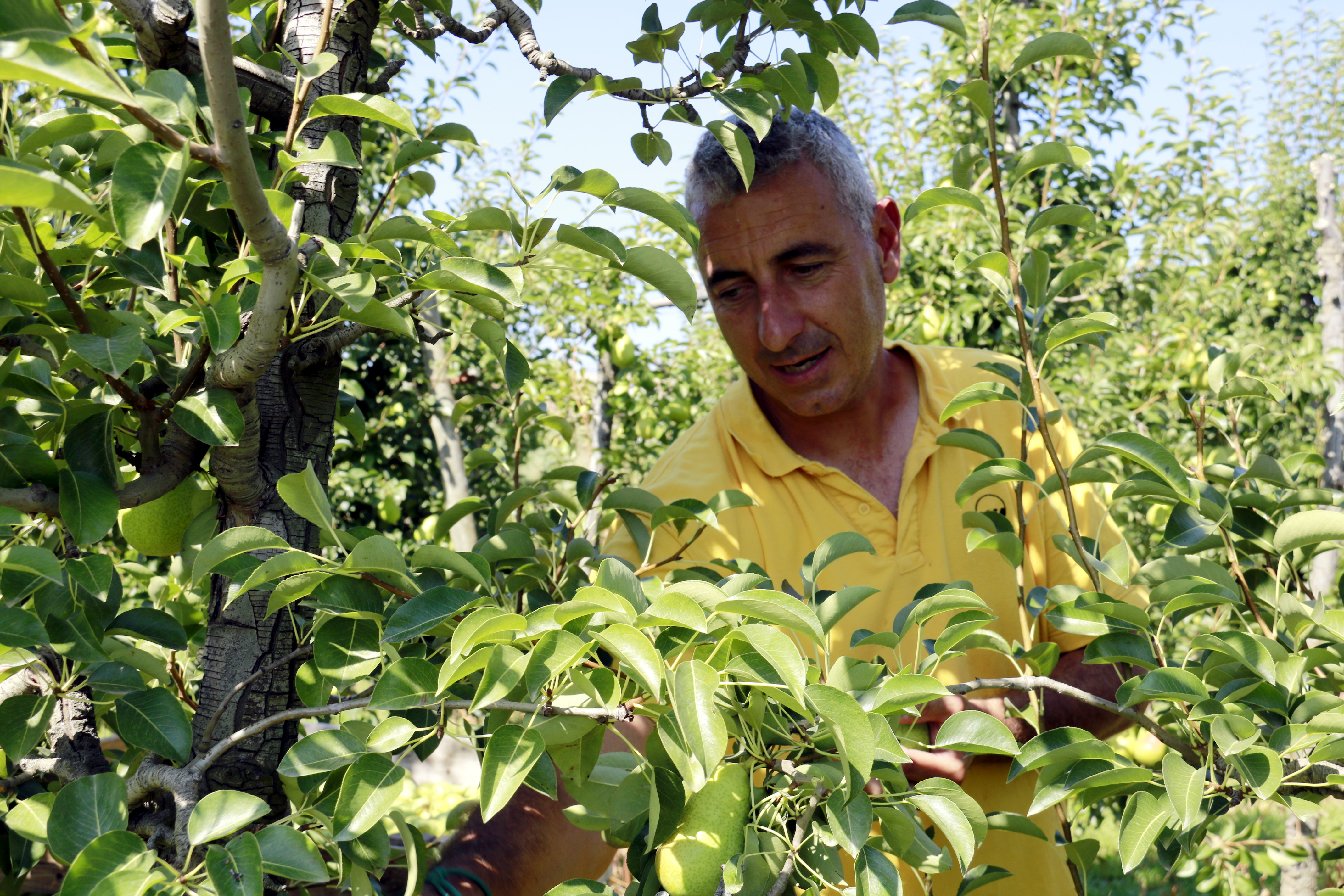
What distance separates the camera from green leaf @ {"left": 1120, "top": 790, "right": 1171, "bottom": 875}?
0.78 m

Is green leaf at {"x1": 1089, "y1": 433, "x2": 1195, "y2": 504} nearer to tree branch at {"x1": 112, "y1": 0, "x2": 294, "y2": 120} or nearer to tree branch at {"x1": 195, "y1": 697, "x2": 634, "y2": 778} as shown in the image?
tree branch at {"x1": 195, "y1": 697, "x2": 634, "y2": 778}

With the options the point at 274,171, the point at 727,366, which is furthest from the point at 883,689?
the point at 727,366

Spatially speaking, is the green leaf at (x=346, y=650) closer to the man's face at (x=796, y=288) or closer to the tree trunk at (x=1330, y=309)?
the man's face at (x=796, y=288)

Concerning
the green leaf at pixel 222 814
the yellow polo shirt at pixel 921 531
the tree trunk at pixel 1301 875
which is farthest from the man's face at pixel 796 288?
the tree trunk at pixel 1301 875

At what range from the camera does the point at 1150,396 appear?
3820mm

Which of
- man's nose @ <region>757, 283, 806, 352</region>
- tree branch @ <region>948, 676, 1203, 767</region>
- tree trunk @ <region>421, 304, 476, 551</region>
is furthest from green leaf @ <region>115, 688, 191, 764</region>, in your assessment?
tree trunk @ <region>421, 304, 476, 551</region>

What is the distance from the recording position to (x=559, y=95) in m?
0.97

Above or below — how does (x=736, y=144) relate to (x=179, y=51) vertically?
below

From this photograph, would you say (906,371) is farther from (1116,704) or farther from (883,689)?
(883,689)

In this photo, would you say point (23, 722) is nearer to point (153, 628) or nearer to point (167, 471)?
point (153, 628)

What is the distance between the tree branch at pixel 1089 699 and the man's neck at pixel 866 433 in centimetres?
104

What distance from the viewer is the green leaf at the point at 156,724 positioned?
0.83 meters

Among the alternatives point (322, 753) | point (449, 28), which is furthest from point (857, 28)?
point (322, 753)

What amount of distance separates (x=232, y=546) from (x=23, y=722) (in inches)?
11.9
